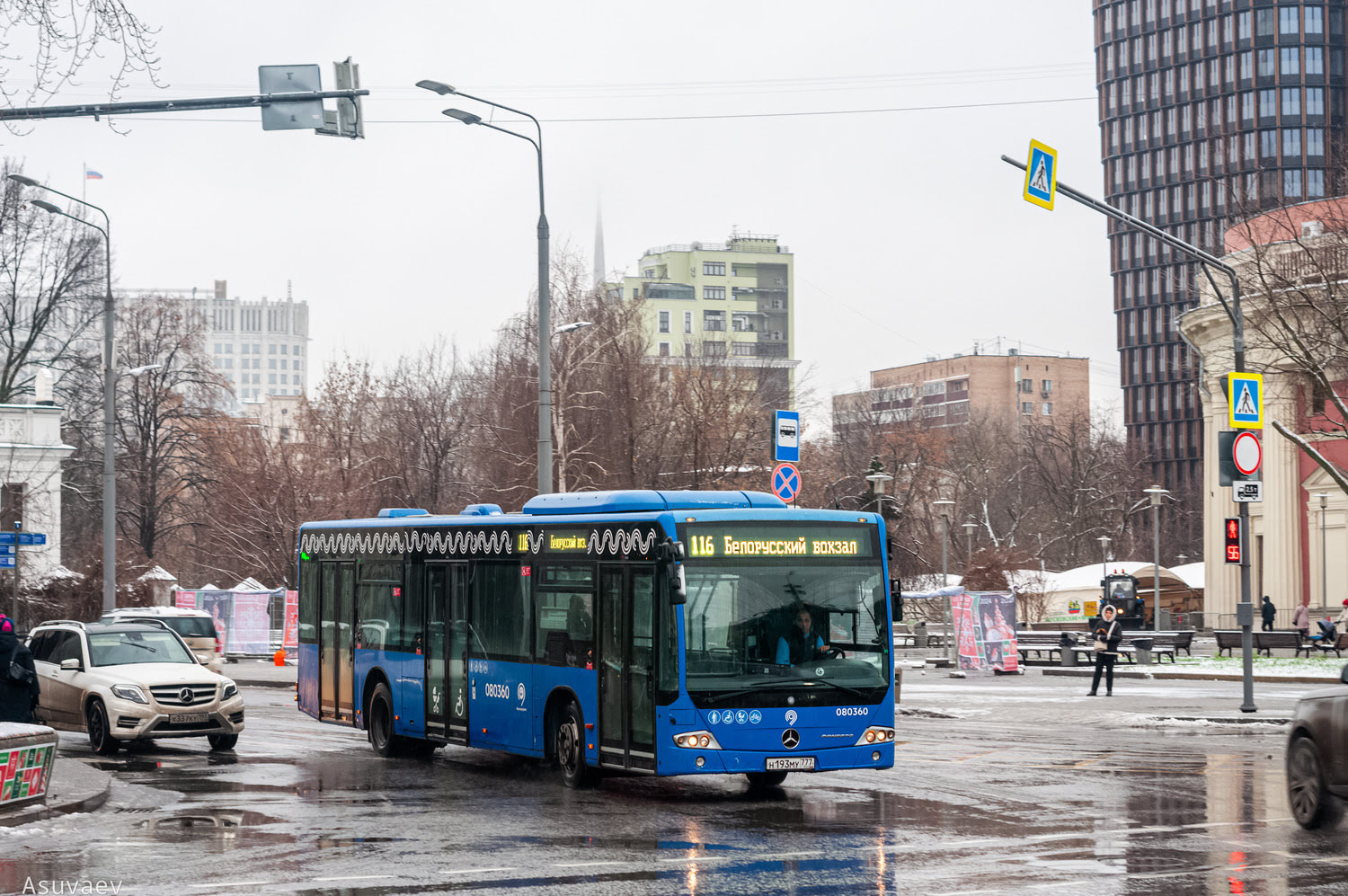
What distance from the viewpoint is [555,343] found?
48844 mm

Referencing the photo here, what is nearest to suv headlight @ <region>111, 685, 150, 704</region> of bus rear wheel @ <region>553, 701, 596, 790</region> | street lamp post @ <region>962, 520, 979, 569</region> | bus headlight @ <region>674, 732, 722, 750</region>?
bus rear wheel @ <region>553, 701, 596, 790</region>

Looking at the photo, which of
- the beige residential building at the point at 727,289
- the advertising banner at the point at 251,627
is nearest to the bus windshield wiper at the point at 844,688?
the advertising banner at the point at 251,627

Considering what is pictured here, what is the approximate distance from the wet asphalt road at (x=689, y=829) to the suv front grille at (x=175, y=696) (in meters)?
0.70

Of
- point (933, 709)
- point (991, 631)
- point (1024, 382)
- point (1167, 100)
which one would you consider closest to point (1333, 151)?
point (991, 631)

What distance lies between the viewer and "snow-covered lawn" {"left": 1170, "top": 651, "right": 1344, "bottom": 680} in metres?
38.3

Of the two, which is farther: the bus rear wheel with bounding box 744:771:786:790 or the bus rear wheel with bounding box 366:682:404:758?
the bus rear wheel with bounding box 366:682:404:758

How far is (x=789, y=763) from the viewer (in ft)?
49.4

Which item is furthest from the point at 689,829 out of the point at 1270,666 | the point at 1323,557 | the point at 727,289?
the point at 727,289

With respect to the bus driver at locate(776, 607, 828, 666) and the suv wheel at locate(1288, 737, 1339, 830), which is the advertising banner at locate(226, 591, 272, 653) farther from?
the suv wheel at locate(1288, 737, 1339, 830)

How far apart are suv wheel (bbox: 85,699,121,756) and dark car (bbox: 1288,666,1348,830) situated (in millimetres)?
14056

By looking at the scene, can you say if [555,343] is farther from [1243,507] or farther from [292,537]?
[1243,507]

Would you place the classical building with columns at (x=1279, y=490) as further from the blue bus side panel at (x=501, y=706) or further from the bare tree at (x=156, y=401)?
the bare tree at (x=156, y=401)

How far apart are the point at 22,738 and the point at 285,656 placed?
33.8 metres

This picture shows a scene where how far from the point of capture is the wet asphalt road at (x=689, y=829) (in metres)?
10.9
